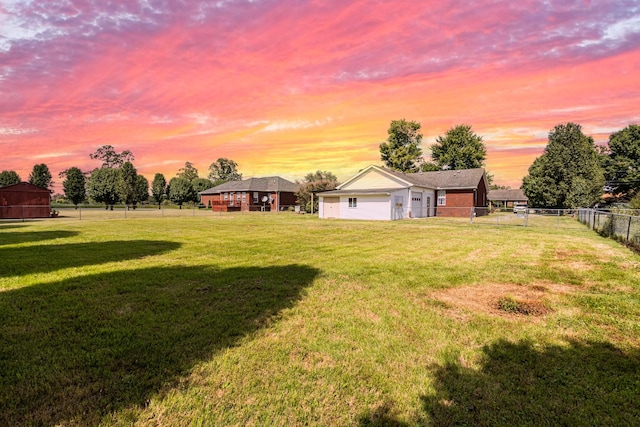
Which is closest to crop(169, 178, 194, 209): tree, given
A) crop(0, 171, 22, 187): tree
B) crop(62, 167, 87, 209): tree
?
crop(62, 167, 87, 209): tree

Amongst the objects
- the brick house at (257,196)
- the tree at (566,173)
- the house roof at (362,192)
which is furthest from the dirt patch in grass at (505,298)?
the tree at (566,173)

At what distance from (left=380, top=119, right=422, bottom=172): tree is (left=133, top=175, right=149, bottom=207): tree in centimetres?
4898

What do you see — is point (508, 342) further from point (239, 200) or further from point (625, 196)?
point (625, 196)

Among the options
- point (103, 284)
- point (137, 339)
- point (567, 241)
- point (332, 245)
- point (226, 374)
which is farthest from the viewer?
point (567, 241)

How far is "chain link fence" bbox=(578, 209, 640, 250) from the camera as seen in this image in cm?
1209

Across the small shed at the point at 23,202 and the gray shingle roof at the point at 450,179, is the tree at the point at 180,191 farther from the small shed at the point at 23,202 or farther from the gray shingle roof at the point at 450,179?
the gray shingle roof at the point at 450,179

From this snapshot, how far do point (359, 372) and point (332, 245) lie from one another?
901 cm

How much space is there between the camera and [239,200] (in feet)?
183

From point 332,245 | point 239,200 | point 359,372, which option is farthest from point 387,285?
point 239,200

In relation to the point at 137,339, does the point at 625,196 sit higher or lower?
higher

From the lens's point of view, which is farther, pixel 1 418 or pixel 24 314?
pixel 24 314

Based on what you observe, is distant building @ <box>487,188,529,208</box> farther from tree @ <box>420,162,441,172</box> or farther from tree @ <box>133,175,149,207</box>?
tree @ <box>133,175,149,207</box>

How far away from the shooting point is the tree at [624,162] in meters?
61.9

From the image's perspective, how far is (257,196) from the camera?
180 ft
